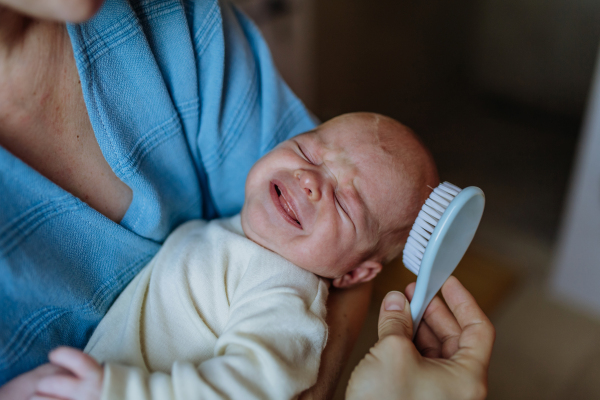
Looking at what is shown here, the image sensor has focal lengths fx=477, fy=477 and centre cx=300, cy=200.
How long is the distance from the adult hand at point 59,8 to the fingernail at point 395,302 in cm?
59

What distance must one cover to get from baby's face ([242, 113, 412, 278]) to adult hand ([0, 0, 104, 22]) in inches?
16.6

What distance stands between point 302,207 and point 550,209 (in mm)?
1906

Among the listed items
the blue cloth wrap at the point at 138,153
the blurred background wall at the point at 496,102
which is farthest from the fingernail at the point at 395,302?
the blurred background wall at the point at 496,102

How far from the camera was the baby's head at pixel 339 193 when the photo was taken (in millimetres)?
842

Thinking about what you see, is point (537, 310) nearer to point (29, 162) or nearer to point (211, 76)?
point (211, 76)

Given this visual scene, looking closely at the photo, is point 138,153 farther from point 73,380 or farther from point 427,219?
point 427,219

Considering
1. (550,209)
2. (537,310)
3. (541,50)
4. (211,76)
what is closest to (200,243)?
(211,76)

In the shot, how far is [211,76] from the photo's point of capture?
881mm

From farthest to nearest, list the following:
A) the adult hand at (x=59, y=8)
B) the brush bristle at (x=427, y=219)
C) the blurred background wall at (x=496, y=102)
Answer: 1. the blurred background wall at (x=496, y=102)
2. the brush bristle at (x=427, y=219)
3. the adult hand at (x=59, y=8)

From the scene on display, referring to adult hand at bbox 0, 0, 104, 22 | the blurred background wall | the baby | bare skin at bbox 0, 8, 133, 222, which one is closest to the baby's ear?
the baby

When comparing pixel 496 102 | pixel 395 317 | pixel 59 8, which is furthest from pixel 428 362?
pixel 496 102

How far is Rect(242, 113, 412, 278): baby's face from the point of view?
839 mm

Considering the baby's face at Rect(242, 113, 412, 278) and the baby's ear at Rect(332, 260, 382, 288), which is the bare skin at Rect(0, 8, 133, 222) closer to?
the baby's face at Rect(242, 113, 412, 278)

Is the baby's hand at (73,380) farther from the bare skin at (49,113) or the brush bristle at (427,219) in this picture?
the brush bristle at (427,219)
